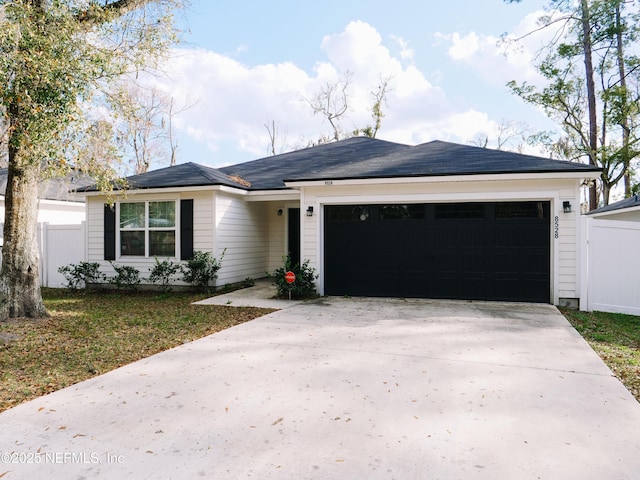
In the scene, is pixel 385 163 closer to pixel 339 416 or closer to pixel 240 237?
pixel 240 237

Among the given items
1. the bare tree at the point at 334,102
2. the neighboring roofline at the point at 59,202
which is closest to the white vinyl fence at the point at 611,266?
the neighboring roofline at the point at 59,202

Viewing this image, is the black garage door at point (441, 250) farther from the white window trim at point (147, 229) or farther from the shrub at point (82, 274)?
the shrub at point (82, 274)

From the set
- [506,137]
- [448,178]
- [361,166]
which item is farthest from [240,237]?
[506,137]

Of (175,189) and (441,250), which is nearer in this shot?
(441,250)

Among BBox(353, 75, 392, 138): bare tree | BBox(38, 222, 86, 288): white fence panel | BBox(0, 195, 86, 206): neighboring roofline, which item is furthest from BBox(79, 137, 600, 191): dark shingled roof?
BBox(353, 75, 392, 138): bare tree

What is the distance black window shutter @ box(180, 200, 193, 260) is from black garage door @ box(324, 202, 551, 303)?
3.33 meters

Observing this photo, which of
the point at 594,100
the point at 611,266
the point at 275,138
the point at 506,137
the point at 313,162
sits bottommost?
the point at 611,266

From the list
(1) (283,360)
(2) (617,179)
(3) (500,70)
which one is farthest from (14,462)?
(2) (617,179)

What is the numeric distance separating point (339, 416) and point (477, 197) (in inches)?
251

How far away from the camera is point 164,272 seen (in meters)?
10.1

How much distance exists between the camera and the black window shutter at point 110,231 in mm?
10734

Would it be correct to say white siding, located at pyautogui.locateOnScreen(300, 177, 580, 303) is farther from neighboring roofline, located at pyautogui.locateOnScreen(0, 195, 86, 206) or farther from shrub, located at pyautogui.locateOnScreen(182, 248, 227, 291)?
neighboring roofline, located at pyautogui.locateOnScreen(0, 195, 86, 206)

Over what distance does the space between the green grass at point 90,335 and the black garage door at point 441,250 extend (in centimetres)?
261

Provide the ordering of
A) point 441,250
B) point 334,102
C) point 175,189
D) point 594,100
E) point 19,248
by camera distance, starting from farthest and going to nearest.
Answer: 1. point 334,102
2. point 594,100
3. point 175,189
4. point 441,250
5. point 19,248
